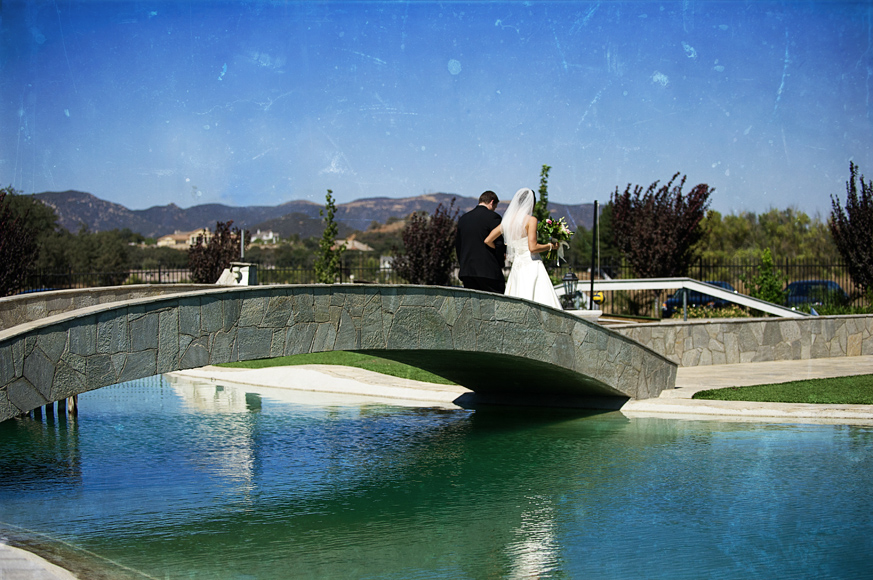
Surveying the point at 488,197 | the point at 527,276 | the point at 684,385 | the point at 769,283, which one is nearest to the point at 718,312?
the point at 769,283

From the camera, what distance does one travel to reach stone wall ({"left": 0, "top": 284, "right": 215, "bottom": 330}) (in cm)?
1181

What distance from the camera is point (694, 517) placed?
8438 millimetres

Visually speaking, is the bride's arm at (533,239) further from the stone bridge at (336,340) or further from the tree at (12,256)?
the tree at (12,256)

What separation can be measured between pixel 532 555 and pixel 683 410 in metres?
6.58

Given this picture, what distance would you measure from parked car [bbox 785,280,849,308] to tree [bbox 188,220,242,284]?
22869mm

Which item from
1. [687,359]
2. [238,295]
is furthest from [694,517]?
[687,359]

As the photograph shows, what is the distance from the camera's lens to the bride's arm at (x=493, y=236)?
12.6 m

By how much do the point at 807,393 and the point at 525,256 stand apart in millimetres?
5365

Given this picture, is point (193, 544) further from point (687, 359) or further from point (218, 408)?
point (687, 359)

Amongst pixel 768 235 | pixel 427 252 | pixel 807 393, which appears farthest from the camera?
pixel 768 235

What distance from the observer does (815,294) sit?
28375mm


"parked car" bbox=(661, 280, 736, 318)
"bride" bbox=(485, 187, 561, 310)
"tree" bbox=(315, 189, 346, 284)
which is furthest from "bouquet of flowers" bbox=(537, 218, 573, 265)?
"tree" bbox=(315, 189, 346, 284)

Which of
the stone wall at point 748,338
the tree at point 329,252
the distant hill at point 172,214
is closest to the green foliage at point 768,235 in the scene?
the distant hill at point 172,214

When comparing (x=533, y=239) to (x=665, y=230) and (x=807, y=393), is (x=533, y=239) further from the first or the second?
(x=665, y=230)
